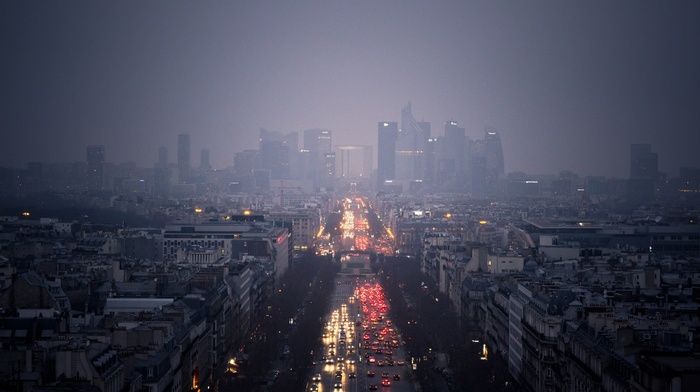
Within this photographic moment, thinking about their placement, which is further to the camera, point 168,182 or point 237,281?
point 168,182

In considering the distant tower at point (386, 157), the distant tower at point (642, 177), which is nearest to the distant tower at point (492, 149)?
the distant tower at point (386, 157)

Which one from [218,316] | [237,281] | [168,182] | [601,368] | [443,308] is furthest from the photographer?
[168,182]

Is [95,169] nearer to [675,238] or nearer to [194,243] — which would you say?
[194,243]

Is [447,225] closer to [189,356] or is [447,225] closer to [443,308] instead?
[443,308]

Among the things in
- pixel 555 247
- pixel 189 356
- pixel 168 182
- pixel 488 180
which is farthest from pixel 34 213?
pixel 488 180

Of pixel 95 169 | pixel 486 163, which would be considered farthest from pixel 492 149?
pixel 95 169

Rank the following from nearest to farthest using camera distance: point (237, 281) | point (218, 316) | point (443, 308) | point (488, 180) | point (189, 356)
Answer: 1. point (189, 356)
2. point (218, 316)
3. point (237, 281)
4. point (443, 308)
5. point (488, 180)

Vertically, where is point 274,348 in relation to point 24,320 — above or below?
below

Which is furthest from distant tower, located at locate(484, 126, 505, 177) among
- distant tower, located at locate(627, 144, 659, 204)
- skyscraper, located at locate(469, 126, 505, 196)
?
distant tower, located at locate(627, 144, 659, 204)
